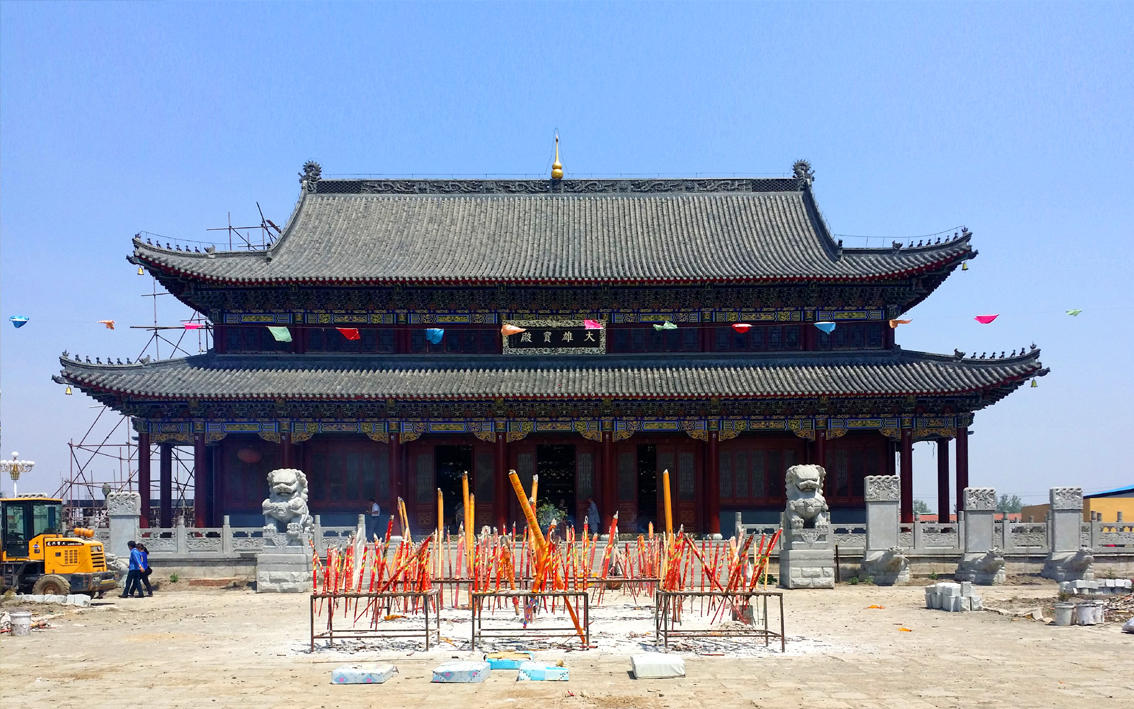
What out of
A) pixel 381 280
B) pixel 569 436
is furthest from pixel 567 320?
pixel 381 280

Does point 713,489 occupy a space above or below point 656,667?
above

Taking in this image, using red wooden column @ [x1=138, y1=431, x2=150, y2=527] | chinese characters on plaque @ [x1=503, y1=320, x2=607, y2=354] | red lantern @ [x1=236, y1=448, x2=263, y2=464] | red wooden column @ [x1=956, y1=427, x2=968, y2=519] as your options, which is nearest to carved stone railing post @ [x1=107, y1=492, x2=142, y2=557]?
red wooden column @ [x1=138, y1=431, x2=150, y2=527]

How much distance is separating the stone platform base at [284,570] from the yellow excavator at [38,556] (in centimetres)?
360

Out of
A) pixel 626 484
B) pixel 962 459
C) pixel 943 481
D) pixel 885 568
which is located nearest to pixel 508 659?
pixel 885 568

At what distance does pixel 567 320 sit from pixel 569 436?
3785 millimetres

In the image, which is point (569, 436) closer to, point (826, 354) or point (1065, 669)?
point (826, 354)

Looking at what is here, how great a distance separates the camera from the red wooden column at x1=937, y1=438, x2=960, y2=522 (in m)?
32.9

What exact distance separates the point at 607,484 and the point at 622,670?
18.3 metres

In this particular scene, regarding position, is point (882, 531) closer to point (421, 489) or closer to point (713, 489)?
point (713, 489)

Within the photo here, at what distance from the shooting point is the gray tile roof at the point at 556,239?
108ft

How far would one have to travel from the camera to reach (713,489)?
32.5 metres

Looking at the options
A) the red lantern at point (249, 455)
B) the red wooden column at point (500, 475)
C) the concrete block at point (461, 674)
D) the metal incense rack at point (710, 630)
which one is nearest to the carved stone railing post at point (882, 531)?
the metal incense rack at point (710, 630)

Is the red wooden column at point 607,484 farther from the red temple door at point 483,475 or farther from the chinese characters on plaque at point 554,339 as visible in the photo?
the red temple door at point 483,475

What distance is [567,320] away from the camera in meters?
34.2
